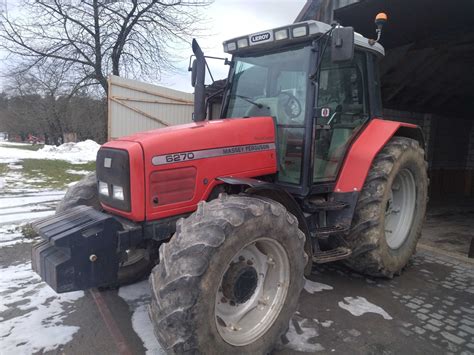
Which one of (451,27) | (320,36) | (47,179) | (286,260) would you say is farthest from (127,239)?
(47,179)

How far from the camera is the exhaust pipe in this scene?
11.7ft

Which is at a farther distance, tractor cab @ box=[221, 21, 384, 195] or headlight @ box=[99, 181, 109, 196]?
tractor cab @ box=[221, 21, 384, 195]

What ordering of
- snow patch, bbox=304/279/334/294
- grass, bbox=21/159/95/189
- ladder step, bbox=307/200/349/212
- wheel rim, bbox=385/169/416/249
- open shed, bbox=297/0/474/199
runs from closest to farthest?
1. ladder step, bbox=307/200/349/212
2. snow patch, bbox=304/279/334/294
3. wheel rim, bbox=385/169/416/249
4. open shed, bbox=297/0/474/199
5. grass, bbox=21/159/95/189

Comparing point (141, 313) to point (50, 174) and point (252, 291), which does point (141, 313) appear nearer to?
point (252, 291)

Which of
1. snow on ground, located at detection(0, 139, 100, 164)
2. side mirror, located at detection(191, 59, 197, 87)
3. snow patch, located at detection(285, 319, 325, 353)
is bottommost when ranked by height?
snow patch, located at detection(285, 319, 325, 353)

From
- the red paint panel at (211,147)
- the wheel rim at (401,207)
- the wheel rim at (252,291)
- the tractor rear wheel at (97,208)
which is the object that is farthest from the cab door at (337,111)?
the tractor rear wheel at (97,208)

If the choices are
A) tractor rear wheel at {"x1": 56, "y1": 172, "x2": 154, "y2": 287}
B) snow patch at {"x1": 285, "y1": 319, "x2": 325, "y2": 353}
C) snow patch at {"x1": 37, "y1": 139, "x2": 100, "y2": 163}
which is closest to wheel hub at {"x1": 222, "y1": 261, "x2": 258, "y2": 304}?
snow patch at {"x1": 285, "y1": 319, "x2": 325, "y2": 353}

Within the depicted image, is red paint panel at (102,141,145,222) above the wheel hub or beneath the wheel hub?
above

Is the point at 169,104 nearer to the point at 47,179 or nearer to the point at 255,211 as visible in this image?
the point at 47,179

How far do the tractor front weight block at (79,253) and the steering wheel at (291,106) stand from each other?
5.98 ft

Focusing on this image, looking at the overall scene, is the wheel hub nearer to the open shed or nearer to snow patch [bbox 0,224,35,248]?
snow patch [bbox 0,224,35,248]

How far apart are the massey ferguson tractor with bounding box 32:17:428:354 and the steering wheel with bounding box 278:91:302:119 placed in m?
0.01

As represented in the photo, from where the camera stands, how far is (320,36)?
3.36 m

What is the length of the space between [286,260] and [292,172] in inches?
40.7
